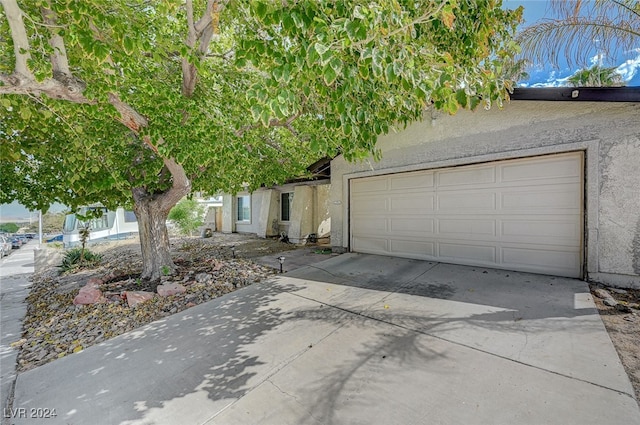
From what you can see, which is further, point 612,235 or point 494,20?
point 612,235

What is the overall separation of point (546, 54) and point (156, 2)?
7.31 meters

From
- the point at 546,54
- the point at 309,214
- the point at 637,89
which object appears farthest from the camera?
the point at 309,214

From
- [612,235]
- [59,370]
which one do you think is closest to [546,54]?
[612,235]

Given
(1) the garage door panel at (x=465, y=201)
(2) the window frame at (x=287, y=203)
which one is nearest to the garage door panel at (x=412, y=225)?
(1) the garage door panel at (x=465, y=201)

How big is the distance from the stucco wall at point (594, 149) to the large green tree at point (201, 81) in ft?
6.13

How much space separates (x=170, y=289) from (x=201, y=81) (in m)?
4.27

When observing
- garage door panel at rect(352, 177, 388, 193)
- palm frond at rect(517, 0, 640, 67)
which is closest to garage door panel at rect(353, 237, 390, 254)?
garage door panel at rect(352, 177, 388, 193)

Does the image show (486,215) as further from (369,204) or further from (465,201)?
(369,204)

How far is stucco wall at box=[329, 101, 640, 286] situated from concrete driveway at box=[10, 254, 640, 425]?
891 millimetres

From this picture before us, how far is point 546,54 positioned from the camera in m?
5.37

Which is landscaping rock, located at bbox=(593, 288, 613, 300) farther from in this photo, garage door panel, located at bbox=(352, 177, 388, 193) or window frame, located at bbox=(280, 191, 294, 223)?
window frame, located at bbox=(280, 191, 294, 223)

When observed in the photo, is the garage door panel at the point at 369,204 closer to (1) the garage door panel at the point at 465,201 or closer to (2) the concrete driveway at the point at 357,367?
(1) the garage door panel at the point at 465,201

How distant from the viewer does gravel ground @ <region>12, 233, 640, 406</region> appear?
347 centimetres

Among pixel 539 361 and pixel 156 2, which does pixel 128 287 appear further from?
pixel 539 361
